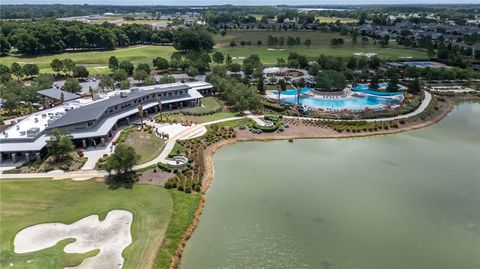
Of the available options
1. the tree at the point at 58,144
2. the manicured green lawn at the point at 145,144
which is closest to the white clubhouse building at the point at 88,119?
the tree at the point at 58,144

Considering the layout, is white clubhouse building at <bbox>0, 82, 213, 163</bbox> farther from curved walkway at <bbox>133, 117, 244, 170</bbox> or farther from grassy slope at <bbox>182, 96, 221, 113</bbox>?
curved walkway at <bbox>133, 117, 244, 170</bbox>

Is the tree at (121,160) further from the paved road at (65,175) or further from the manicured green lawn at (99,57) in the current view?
the manicured green lawn at (99,57)

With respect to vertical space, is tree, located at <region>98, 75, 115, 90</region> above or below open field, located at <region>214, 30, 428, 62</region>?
below

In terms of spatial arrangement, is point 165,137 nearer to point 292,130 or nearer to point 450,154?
point 292,130

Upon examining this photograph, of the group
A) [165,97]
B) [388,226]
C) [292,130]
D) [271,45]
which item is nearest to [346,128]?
[292,130]

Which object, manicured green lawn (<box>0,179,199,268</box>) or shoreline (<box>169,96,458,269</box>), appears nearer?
manicured green lawn (<box>0,179,199,268</box>)

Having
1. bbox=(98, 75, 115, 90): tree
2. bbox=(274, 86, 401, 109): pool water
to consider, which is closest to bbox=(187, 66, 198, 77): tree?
bbox=(98, 75, 115, 90): tree

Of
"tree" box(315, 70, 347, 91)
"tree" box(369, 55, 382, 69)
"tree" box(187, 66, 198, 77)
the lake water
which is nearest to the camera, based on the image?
the lake water

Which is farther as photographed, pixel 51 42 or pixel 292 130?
pixel 51 42
